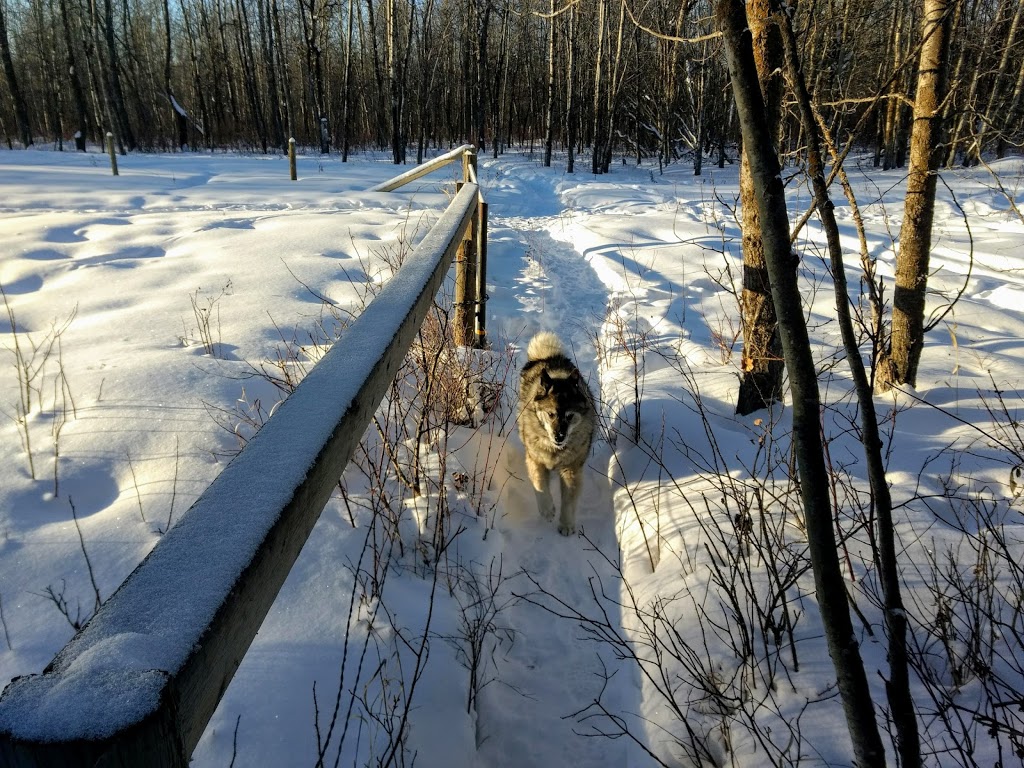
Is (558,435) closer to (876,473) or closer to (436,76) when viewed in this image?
(876,473)

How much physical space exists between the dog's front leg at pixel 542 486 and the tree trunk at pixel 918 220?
2.48 meters

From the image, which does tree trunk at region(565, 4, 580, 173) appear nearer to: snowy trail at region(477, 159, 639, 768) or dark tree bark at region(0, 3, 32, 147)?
snowy trail at region(477, 159, 639, 768)

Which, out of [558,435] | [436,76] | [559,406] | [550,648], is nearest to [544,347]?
[559,406]

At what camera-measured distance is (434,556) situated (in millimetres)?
2795

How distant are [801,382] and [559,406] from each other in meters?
2.39

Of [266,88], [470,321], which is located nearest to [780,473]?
[470,321]

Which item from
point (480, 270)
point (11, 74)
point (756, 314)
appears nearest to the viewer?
point (756, 314)

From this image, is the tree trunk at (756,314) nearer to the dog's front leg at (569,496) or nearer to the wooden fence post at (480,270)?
the dog's front leg at (569,496)

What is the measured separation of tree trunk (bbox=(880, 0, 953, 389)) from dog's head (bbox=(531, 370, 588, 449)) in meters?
2.14

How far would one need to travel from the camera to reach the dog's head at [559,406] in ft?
11.5

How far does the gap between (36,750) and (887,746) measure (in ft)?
6.86

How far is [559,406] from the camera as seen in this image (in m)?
3.53

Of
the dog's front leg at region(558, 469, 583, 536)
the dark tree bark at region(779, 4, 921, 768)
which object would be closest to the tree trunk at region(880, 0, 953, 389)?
the dog's front leg at region(558, 469, 583, 536)

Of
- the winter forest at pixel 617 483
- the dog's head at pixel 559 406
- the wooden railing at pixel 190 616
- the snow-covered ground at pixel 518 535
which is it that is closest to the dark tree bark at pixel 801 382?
the winter forest at pixel 617 483
